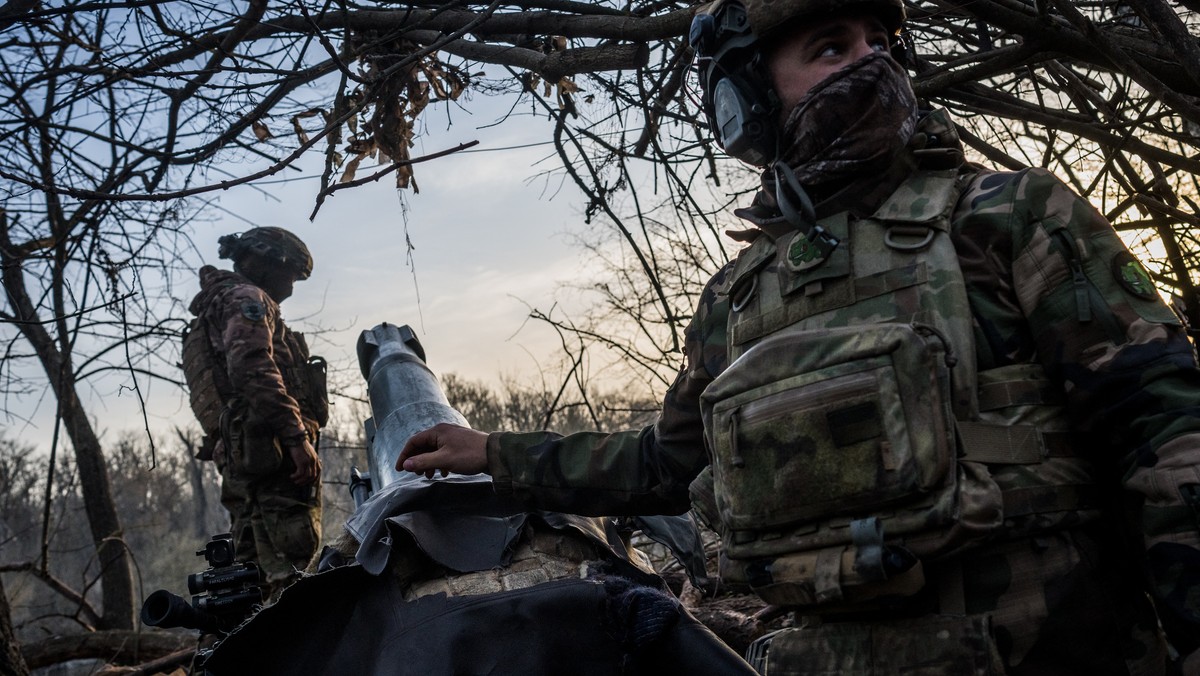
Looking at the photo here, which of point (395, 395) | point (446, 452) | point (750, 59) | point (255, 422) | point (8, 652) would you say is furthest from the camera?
point (255, 422)

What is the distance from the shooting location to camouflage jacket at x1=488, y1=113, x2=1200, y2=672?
1607 mm

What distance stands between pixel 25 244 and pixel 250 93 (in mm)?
2172

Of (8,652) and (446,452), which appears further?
(8,652)

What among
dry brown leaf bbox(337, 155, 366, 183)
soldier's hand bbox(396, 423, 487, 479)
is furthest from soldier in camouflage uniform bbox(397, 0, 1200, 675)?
dry brown leaf bbox(337, 155, 366, 183)

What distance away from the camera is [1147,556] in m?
1.65

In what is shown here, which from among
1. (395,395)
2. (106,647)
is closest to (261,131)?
(395,395)

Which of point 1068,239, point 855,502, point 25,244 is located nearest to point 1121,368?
point 1068,239

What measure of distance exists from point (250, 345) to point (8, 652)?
99.3 inches

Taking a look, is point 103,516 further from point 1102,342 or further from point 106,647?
point 1102,342

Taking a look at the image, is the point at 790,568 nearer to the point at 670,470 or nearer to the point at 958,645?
the point at 958,645

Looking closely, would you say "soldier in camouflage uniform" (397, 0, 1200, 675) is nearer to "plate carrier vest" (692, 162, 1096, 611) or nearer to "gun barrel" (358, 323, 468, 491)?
"plate carrier vest" (692, 162, 1096, 611)

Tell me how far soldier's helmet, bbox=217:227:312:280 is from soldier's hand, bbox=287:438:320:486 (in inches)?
55.8

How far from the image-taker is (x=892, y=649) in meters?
1.79

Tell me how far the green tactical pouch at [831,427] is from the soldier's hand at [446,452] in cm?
80
